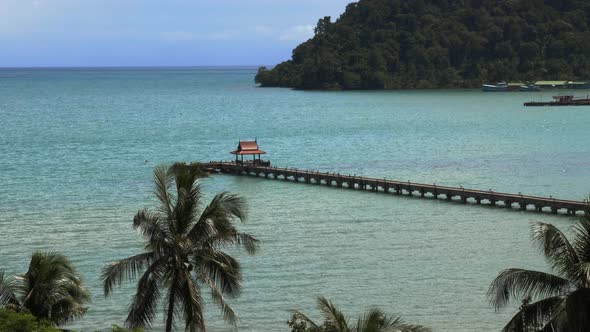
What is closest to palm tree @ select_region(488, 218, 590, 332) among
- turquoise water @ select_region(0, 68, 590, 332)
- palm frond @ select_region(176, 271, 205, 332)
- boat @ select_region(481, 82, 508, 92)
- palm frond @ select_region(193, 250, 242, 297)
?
palm frond @ select_region(193, 250, 242, 297)

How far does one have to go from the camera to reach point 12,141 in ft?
334

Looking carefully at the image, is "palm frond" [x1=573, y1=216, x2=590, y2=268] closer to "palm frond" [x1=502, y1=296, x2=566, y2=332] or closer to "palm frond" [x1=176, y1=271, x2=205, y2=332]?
"palm frond" [x1=502, y1=296, x2=566, y2=332]

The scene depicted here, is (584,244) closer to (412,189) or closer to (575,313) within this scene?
(575,313)

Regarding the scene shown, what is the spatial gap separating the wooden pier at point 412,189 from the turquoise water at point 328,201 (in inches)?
48.3

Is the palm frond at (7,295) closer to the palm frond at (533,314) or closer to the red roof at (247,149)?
the palm frond at (533,314)

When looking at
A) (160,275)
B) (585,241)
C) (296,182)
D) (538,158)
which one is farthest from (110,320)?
(538,158)

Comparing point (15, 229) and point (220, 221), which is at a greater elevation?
point (220, 221)

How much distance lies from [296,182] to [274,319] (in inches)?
1323

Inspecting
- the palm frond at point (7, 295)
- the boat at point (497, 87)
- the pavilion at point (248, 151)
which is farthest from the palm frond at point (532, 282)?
the boat at point (497, 87)

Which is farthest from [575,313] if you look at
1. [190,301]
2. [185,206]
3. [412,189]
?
[412,189]

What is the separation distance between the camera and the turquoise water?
3656 cm

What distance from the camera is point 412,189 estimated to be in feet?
197

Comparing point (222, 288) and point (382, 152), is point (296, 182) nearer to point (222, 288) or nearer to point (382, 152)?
point (382, 152)

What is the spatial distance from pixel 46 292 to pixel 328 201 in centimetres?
3631
